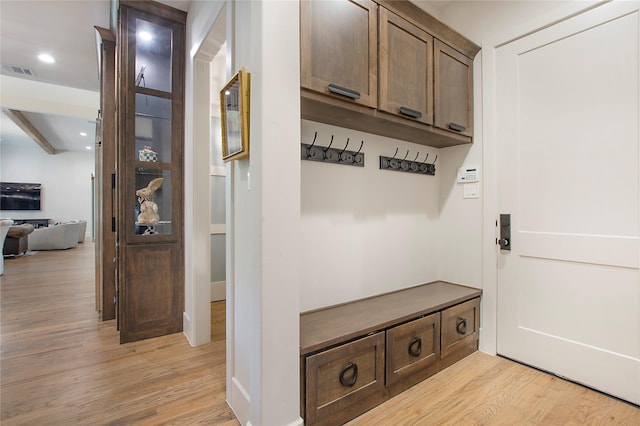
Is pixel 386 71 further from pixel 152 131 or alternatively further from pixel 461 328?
pixel 152 131

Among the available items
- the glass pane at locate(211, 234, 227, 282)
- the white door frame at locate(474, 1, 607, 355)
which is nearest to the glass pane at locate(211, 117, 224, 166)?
the glass pane at locate(211, 234, 227, 282)

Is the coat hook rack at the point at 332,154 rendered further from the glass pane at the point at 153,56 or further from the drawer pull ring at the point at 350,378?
the glass pane at the point at 153,56

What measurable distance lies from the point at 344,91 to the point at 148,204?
1970 millimetres

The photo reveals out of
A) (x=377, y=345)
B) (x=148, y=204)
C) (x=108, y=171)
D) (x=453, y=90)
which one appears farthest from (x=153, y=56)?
(x=377, y=345)

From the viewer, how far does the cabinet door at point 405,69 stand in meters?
1.82

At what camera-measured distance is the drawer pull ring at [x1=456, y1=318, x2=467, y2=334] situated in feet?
7.09

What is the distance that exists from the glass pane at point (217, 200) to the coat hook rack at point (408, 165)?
2.25m

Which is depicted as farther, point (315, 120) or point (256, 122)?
point (315, 120)

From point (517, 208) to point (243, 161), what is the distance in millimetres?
1891

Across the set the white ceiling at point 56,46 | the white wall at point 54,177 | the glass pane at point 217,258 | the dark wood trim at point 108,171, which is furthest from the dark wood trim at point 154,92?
the white wall at point 54,177

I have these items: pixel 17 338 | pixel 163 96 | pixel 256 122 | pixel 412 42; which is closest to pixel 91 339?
pixel 17 338

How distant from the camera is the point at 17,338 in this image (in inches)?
101

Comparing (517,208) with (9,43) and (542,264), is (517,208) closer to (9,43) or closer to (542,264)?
(542,264)

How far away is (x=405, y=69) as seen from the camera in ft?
6.33
